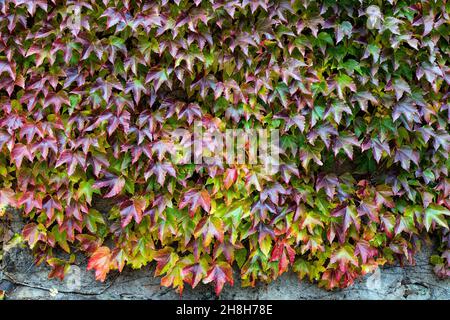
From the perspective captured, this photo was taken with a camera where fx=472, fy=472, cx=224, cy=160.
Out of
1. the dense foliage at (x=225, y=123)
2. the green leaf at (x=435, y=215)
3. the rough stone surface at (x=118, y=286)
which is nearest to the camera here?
the dense foliage at (x=225, y=123)

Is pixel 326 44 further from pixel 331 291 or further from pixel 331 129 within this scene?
pixel 331 291

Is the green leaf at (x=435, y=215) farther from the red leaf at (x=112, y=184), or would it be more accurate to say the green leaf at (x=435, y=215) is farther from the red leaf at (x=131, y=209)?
the red leaf at (x=112, y=184)

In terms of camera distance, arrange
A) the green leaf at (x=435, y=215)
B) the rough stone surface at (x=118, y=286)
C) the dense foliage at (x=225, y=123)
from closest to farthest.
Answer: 1. the dense foliage at (x=225, y=123)
2. the green leaf at (x=435, y=215)
3. the rough stone surface at (x=118, y=286)

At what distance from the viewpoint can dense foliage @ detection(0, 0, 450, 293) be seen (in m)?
2.48

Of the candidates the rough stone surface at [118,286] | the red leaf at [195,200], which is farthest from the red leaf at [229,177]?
the rough stone surface at [118,286]

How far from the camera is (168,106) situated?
8.36ft

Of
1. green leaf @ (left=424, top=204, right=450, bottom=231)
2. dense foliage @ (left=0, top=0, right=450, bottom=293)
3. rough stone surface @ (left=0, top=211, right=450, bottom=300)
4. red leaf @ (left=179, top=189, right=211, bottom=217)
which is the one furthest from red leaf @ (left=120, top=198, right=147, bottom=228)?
green leaf @ (left=424, top=204, right=450, bottom=231)

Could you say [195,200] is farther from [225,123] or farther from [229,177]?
[225,123]

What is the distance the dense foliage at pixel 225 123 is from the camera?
248 centimetres

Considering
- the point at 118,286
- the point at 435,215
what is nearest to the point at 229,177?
the point at 118,286

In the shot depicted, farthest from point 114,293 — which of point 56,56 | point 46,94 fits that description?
point 56,56

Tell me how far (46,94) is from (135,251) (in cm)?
98

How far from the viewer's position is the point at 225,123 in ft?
8.39

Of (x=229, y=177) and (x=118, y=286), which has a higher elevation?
(x=229, y=177)
